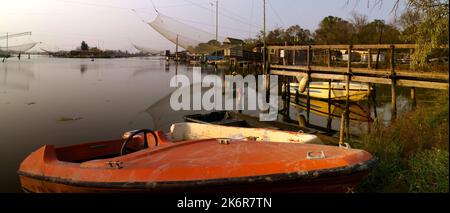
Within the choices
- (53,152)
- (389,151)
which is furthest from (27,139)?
(389,151)

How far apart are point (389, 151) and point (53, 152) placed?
605cm

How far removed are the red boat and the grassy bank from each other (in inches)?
29.0

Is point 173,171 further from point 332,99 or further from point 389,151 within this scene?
point 332,99

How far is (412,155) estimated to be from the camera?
21.6 ft

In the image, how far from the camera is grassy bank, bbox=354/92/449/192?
5.46m

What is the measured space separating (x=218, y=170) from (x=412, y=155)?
344 centimetres

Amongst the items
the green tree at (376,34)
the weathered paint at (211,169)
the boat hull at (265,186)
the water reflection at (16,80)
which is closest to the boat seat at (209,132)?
the weathered paint at (211,169)

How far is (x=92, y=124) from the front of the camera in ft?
52.7

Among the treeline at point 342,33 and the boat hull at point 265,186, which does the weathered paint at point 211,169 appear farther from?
the treeline at point 342,33

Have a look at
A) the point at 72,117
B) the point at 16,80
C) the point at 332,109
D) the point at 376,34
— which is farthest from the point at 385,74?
the point at 16,80

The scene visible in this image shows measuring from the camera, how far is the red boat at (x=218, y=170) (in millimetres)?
5367

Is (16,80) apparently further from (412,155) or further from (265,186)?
(412,155)

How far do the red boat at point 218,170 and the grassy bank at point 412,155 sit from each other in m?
0.74
